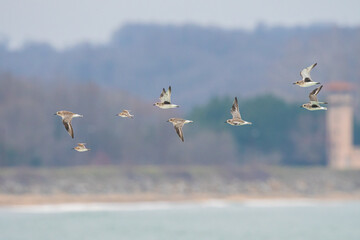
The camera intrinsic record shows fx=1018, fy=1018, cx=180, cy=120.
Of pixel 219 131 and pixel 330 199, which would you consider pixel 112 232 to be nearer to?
pixel 330 199

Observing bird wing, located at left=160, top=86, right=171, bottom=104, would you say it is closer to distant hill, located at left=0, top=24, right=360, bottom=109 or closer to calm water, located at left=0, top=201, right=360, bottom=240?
calm water, located at left=0, top=201, right=360, bottom=240

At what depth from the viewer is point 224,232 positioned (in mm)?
53625

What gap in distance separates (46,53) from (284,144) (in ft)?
339

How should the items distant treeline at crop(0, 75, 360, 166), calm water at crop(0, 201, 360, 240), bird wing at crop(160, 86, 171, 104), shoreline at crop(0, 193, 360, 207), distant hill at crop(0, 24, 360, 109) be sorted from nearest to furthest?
bird wing at crop(160, 86, 171, 104) < calm water at crop(0, 201, 360, 240) < shoreline at crop(0, 193, 360, 207) < distant treeline at crop(0, 75, 360, 166) < distant hill at crop(0, 24, 360, 109)

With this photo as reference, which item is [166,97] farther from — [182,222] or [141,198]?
[141,198]

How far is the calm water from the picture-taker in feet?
169

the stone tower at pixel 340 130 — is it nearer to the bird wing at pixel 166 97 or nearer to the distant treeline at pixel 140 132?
the distant treeline at pixel 140 132

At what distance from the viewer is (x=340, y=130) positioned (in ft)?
316

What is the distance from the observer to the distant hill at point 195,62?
513 feet

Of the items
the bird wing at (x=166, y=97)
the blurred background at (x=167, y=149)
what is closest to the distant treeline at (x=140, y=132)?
the blurred background at (x=167, y=149)

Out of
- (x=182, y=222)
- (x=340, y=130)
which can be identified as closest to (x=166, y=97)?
(x=182, y=222)

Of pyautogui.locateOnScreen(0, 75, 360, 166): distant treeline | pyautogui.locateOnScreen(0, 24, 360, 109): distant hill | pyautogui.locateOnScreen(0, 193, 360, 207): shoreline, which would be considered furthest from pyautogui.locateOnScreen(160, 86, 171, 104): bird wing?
pyautogui.locateOnScreen(0, 24, 360, 109): distant hill

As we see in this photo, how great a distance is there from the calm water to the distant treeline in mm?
14580

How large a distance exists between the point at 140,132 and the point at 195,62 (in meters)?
93.2
